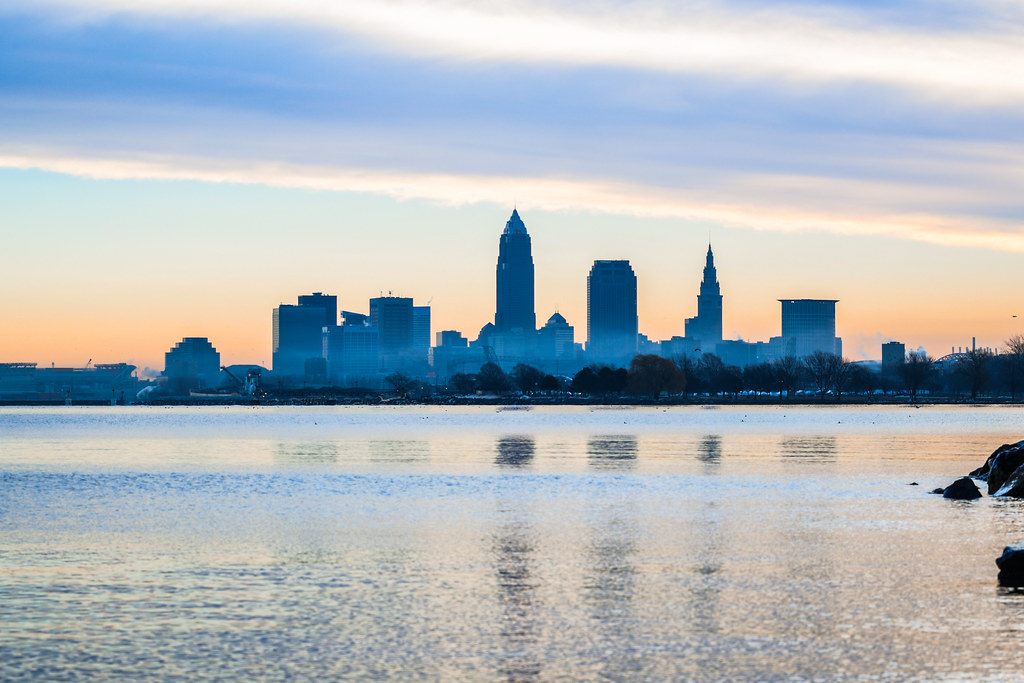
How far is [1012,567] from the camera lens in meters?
27.5

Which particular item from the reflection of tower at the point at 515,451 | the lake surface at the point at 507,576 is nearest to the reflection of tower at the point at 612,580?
the lake surface at the point at 507,576

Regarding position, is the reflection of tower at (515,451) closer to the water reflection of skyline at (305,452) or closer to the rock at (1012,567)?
the water reflection of skyline at (305,452)

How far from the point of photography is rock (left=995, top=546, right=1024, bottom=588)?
27.3 meters

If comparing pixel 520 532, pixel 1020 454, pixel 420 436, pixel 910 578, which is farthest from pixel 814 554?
pixel 420 436

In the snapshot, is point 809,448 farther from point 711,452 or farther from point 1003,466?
point 1003,466

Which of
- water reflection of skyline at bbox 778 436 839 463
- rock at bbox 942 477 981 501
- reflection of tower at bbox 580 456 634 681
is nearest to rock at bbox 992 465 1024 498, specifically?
rock at bbox 942 477 981 501

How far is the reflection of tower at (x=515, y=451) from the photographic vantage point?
69.6m

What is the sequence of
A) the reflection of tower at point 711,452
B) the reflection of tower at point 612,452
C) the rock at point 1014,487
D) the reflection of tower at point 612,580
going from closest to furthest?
the reflection of tower at point 612,580
the rock at point 1014,487
the reflection of tower at point 711,452
the reflection of tower at point 612,452

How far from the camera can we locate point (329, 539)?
34.9 m

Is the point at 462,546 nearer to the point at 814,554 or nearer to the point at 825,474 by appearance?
the point at 814,554

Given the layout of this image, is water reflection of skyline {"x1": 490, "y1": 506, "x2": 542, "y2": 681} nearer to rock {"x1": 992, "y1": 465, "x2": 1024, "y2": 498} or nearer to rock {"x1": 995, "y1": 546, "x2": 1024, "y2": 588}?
rock {"x1": 995, "y1": 546, "x2": 1024, "y2": 588}

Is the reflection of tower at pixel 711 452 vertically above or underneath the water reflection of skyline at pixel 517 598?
above

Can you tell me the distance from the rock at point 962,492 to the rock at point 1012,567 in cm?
1845

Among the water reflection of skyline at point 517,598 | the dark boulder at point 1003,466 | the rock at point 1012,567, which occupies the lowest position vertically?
the water reflection of skyline at point 517,598
